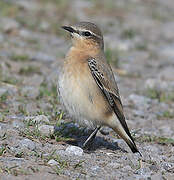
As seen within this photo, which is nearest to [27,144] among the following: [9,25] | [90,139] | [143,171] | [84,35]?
[90,139]

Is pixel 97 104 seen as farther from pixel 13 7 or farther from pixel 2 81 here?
pixel 13 7

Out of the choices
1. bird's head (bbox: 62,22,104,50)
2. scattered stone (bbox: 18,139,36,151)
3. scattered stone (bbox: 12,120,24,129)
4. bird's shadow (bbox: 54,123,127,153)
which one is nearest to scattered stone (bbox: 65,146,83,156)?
scattered stone (bbox: 18,139,36,151)

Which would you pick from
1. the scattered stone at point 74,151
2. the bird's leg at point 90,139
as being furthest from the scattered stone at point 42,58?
the scattered stone at point 74,151

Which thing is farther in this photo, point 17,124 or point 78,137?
point 78,137

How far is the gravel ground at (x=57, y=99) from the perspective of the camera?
5672mm

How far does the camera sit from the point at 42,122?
7090 mm


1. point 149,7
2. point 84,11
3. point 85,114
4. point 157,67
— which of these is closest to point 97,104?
point 85,114

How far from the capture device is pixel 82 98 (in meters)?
6.17

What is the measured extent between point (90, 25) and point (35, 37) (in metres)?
5.52

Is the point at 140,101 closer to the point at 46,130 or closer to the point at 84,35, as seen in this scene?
the point at 84,35

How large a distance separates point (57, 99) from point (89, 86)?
2.28 m

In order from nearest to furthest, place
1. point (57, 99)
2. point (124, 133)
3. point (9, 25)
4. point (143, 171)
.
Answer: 1. point (143, 171)
2. point (124, 133)
3. point (57, 99)
4. point (9, 25)

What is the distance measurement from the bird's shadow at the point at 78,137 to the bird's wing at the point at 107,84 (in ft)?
1.89

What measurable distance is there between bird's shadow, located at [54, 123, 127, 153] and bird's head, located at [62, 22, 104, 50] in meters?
1.27
